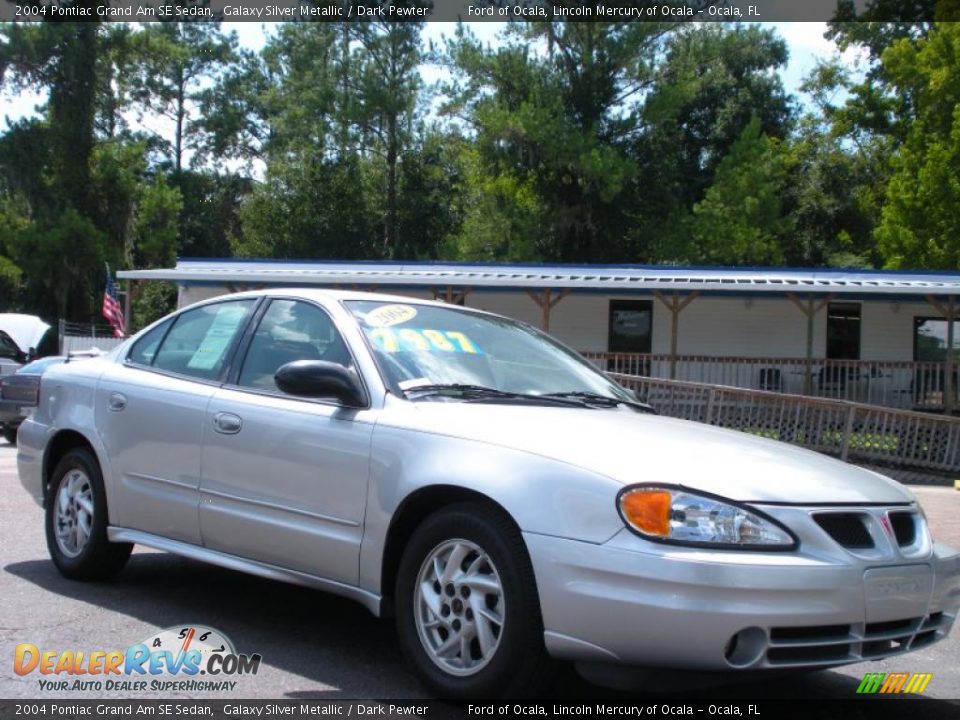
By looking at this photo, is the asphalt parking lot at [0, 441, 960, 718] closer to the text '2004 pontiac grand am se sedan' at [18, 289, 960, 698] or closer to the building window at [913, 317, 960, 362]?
the text '2004 pontiac grand am se sedan' at [18, 289, 960, 698]

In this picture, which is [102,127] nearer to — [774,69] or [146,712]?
[774,69]

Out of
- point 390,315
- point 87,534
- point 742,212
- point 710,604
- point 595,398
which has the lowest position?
point 87,534

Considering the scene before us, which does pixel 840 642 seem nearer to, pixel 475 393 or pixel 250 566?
pixel 475 393

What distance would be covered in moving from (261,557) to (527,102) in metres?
33.8

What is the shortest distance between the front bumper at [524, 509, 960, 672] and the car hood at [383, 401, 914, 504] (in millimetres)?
240

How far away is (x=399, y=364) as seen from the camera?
15.9ft

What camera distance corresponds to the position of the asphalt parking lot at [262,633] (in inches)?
175

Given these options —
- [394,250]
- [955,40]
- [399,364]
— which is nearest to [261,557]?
[399,364]

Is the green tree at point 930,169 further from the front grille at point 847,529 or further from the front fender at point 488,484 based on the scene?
the front fender at point 488,484

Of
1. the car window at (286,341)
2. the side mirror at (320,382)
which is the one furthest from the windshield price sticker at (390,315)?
the side mirror at (320,382)

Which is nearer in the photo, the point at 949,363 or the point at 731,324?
the point at 949,363

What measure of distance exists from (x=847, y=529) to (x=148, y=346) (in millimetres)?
3938

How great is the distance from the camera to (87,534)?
6.02m

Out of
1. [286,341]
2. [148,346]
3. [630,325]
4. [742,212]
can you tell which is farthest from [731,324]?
[286,341]
